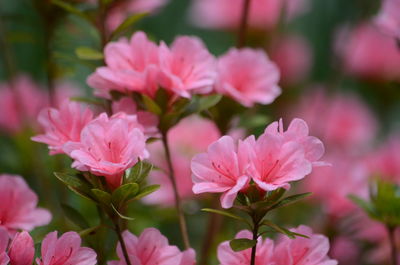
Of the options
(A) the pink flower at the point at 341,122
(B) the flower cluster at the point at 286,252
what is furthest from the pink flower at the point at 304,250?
(A) the pink flower at the point at 341,122

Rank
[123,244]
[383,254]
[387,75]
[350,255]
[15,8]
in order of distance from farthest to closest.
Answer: [15,8], [387,75], [350,255], [383,254], [123,244]

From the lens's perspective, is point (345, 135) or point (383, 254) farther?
point (345, 135)

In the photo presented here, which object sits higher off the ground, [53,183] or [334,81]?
[334,81]

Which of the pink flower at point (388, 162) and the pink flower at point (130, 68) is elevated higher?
the pink flower at point (130, 68)

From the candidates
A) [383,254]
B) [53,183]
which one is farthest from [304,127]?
[53,183]

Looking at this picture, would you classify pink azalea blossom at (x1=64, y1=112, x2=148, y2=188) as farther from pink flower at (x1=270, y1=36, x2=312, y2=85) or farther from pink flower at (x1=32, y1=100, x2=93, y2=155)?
Answer: pink flower at (x1=270, y1=36, x2=312, y2=85)

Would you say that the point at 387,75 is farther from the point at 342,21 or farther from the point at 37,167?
the point at 37,167

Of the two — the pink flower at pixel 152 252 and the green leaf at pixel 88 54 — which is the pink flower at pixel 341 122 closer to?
the green leaf at pixel 88 54
